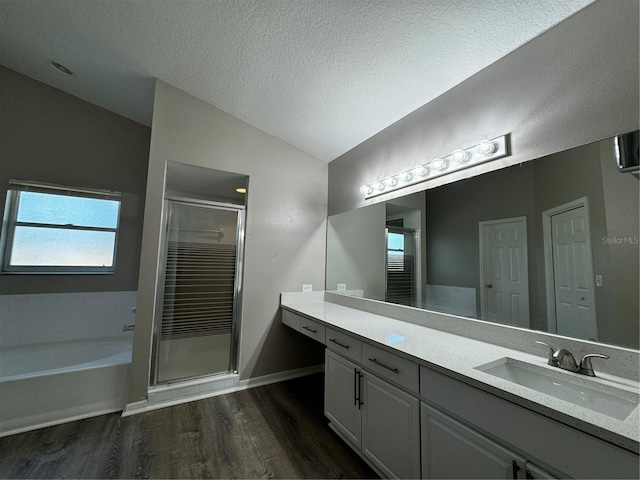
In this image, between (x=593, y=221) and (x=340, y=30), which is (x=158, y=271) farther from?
(x=593, y=221)

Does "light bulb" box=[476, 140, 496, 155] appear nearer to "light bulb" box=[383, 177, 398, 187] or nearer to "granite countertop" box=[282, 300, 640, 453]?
"light bulb" box=[383, 177, 398, 187]

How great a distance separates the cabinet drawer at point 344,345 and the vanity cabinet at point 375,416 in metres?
0.04

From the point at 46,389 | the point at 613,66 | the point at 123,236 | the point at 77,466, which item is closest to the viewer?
the point at 613,66

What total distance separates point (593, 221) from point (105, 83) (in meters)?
3.90

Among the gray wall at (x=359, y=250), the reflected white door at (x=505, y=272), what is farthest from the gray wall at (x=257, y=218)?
the reflected white door at (x=505, y=272)

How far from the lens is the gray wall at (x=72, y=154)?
100.0 inches

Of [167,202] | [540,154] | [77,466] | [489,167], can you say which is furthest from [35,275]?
[540,154]

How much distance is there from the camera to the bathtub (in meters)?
1.81

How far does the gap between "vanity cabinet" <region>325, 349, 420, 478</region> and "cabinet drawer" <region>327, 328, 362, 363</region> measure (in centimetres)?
4

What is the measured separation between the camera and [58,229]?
2.73 m

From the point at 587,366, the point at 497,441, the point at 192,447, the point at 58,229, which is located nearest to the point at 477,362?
the point at 497,441

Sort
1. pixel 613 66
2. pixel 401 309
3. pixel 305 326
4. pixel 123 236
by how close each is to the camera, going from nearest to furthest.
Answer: pixel 613 66 < pixel 401 309 < pixel 305 326 < pixel 123 236

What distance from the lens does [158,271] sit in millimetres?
2221

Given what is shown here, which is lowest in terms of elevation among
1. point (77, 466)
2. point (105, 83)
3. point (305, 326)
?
point (77, 466)
